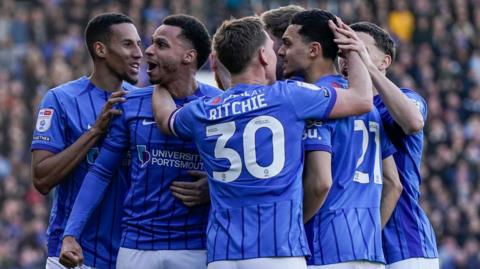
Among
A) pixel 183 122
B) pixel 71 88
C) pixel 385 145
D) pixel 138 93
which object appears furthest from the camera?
pixel 71 88

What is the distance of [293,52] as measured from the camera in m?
8.97

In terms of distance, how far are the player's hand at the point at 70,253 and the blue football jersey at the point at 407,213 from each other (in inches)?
78.3

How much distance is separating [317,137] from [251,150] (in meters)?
0.43

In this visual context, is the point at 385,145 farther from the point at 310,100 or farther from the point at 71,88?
the point at 71,88

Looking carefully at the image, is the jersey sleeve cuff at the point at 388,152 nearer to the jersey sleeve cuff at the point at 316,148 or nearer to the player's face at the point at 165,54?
the jersey sleeve cuff at the point at 316,148

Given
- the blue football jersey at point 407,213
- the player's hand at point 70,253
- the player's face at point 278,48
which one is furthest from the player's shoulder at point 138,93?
the blue football jersey at point 407,213

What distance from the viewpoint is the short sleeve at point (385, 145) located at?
9.18 m

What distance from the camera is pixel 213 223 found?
8711 millimetres

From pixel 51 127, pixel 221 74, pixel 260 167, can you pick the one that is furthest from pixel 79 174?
pixel 260 167

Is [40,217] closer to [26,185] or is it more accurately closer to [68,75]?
[26,185]

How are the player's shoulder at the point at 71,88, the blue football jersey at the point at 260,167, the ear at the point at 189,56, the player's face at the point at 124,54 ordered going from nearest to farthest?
the blue football jersey at the point at 260,167, the ear at the point at 189,56, the player's shoulder at the point at 71,88, the player's face at the point at 124,54

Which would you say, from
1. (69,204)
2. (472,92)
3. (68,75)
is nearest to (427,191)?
(472,92)

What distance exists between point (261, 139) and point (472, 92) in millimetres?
19622

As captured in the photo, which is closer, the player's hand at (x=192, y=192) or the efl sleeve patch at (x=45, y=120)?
the player's hand at (x=192, y=192)
